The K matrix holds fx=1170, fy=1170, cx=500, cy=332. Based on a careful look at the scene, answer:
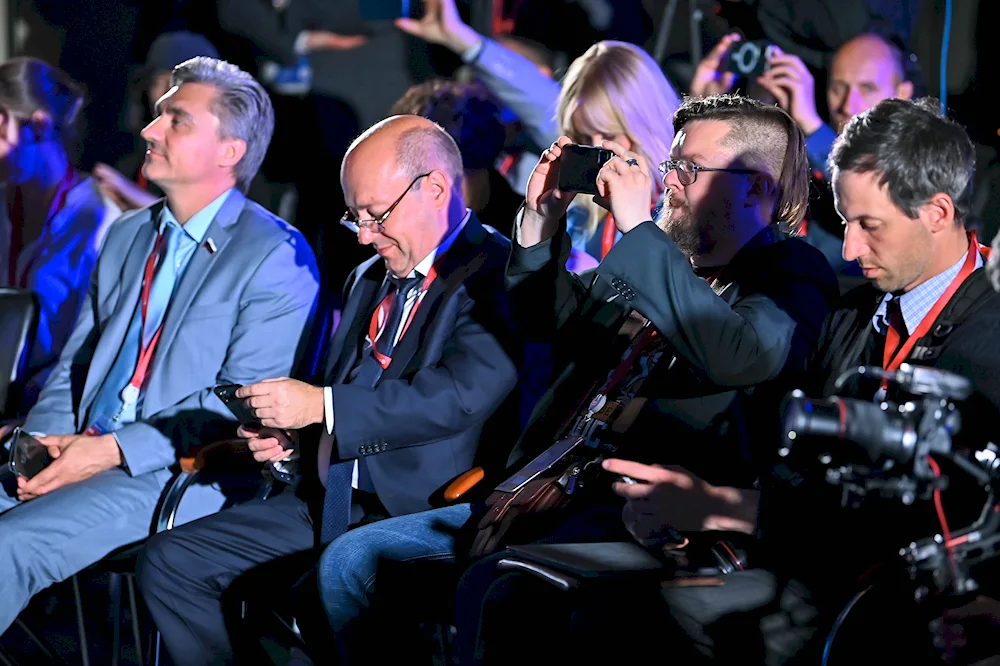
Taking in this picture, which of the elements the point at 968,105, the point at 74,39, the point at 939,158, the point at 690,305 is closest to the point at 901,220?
the point at 939,158

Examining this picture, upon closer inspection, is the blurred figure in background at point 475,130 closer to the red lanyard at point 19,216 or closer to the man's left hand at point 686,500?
the red lanyard at point 19,216

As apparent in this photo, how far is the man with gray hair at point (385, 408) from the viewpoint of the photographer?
8.75 feet

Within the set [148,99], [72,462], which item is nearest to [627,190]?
[72,462]

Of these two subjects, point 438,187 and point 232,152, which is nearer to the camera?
point 438,187

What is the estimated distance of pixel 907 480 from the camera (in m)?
1.56

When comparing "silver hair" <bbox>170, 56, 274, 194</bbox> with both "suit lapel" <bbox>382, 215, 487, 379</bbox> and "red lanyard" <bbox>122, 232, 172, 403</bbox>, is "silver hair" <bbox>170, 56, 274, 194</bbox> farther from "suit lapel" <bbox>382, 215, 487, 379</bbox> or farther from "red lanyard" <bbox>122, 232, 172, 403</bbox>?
"suit lapel" <bbox>382, 215, 487, 379</bbox>

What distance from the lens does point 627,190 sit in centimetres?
235

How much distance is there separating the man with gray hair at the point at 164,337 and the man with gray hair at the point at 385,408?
0.28 metres

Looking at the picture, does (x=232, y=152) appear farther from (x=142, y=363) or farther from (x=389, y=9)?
(x=389, y=9)

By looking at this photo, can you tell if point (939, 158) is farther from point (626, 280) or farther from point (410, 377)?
point (410, 377)

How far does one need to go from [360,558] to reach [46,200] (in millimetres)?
2543

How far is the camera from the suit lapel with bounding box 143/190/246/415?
10.4ft

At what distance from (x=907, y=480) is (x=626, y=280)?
815mm

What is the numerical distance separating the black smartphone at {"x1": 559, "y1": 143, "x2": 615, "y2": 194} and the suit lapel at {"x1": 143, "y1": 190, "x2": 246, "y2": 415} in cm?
117
